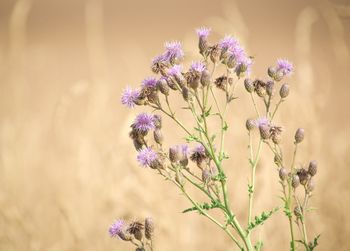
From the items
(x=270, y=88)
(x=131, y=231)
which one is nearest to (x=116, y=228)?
(x=131, y=231)

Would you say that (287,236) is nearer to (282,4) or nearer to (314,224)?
(314,224)

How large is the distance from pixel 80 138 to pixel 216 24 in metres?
0.73

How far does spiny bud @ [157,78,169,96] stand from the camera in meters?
1.40

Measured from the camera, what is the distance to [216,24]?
2.47 metres

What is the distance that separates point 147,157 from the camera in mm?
1419

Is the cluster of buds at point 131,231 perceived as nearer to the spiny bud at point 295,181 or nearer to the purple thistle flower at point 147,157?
the purple thistle flower at point 147,157

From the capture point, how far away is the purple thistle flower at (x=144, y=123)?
56.9 inches

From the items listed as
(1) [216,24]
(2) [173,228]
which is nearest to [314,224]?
(2) [173,228]

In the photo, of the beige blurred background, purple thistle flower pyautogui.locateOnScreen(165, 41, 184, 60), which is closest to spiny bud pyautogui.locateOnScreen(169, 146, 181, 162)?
purple thistle flower pyautogui.locateOnScreen(165, 41, 184, 60)

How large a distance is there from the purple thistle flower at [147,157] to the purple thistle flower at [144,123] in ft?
0.17

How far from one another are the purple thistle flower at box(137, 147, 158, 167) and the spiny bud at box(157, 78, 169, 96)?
143 mm

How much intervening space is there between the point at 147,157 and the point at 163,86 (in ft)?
0.56

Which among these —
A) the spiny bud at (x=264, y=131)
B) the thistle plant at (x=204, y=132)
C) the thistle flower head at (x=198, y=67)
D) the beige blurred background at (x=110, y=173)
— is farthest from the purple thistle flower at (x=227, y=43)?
the beige blurred background at (x=110, y=173)

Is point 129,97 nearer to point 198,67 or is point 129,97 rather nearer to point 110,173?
point 198,67
